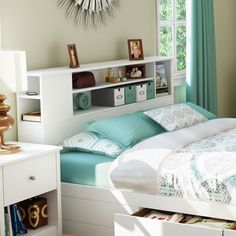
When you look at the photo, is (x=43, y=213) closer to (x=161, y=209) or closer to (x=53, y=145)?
(x=53, y=145)

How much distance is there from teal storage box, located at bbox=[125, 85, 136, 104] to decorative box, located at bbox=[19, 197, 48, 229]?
1.11 metres

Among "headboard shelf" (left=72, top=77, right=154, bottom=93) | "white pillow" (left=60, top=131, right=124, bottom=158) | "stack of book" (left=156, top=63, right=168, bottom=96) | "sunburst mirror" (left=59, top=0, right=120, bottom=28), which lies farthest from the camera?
"stack of book" (left=156, top=63, right=168, bottom=96)

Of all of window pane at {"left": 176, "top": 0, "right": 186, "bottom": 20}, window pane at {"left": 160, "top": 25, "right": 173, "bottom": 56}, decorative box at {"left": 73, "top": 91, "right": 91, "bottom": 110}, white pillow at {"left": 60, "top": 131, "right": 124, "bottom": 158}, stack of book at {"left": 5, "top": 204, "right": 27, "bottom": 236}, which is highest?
window pane at {"left": 176, "top": 0, "right": 186, "bottom": 20}

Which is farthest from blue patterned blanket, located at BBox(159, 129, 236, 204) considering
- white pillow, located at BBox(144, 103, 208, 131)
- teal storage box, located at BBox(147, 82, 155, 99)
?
teal storage box, located at BBox(147, 82, 155, 99)

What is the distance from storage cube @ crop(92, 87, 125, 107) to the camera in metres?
3.99

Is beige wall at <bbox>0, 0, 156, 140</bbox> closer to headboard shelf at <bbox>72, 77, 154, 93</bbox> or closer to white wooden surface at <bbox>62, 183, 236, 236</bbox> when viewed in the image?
headboard shelf at <bbox>72, 77, 154, 93</bbox>

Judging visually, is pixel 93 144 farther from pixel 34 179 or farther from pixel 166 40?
pixel 166 40

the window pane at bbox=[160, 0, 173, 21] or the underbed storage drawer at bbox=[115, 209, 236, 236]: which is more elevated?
the window pane at bbox=[160, 0, 173, 21]

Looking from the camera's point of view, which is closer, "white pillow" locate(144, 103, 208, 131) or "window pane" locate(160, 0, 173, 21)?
"white pillow" locate(144, 103, 208, 131)

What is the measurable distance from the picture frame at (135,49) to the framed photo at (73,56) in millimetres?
635

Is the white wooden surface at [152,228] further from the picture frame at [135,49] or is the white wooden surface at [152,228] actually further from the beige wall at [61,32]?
the picture frame at [135,49]

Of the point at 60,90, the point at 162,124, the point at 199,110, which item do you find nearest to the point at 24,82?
the point at 60,90

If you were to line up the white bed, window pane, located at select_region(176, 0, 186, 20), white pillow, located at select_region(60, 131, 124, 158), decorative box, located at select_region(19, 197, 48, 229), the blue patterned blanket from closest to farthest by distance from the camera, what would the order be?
1. the blue patterned blanket
2. the white bed
3. decorative box, located at select_region(19, 197, 48, 229)
4. white pillow, located at select_region(60, 131, 124, 158)
5. window pane, located at select_region(176, 0, 186, 20)

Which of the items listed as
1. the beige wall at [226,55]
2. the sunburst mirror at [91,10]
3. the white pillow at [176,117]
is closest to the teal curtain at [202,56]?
the beige wall at [226,55]
